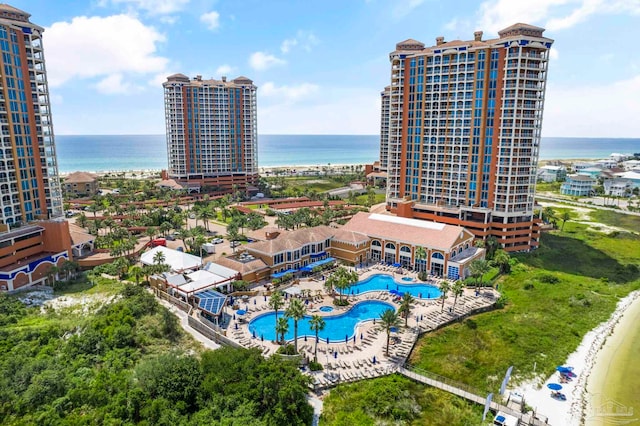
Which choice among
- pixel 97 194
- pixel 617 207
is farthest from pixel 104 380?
pixel 617 207

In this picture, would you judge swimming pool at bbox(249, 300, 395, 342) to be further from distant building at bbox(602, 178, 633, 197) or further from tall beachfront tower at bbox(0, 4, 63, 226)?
distant building at bbox(602, 178, 633, 197)

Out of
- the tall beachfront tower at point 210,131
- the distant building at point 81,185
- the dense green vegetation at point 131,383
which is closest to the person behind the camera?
the dense green vegetation at point 131,383

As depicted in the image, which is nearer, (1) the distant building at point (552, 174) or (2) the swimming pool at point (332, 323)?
(2) the swimming pool at point (332, 323)

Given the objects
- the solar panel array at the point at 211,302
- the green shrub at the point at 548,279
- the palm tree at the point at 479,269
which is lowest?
the green shrub at the point at 548,279

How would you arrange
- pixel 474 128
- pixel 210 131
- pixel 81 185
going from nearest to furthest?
pixel 474 128, pixel 210 131, pixel 81 185

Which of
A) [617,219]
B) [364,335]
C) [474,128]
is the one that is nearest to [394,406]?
[364,335]

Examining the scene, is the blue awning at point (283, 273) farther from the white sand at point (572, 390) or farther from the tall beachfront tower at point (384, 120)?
the tall beachfront tower at point (384, 120)

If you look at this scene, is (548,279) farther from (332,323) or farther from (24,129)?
(24,129)

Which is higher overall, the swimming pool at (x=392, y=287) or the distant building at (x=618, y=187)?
the distant building at (x=618, y=187)

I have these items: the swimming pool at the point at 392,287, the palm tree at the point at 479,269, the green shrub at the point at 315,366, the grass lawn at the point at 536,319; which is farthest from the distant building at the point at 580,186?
the green shrub at the point at 315,366
